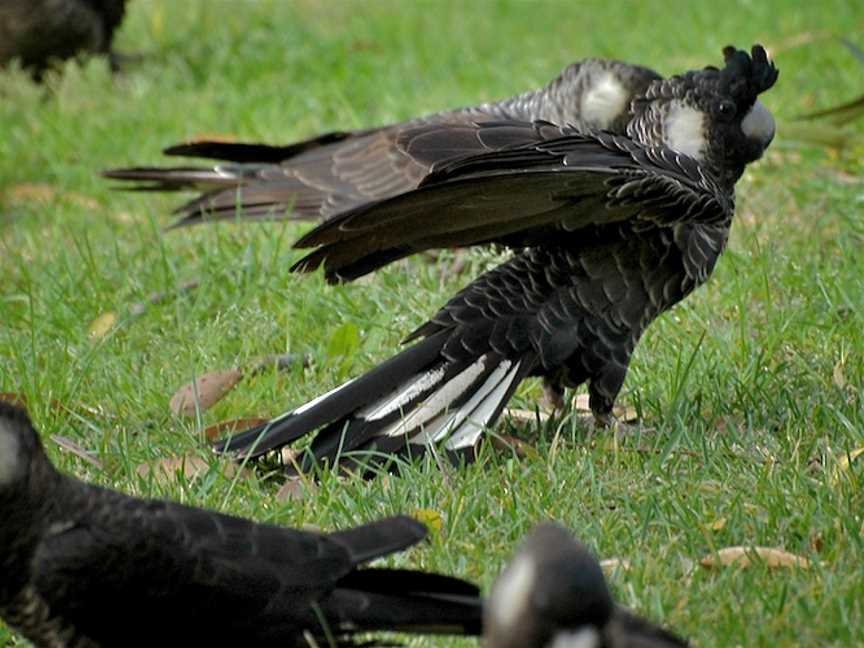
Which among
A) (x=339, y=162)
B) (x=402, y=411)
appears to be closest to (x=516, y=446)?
(x=402, y=411)

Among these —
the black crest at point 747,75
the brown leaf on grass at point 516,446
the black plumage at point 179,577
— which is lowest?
the brown leaf on grass at point 516,446

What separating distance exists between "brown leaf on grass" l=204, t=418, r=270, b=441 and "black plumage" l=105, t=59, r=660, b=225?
6.81 ft

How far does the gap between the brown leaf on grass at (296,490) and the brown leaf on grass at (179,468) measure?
153 millimetres

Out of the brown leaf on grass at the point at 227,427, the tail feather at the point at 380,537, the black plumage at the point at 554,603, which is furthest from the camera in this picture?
the brown leaf on grass at the point at 227,427

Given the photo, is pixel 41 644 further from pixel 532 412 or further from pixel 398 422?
pixel 532 412

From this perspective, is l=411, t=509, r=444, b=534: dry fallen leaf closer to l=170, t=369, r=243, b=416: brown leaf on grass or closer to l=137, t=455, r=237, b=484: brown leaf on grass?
l=137, t=455, r=237, b=484: brown leaf on grass

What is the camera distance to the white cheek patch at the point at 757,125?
15.1 feet

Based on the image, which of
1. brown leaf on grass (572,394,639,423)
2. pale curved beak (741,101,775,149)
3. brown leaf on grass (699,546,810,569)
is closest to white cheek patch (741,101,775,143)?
pale curved beak (741,101,775,149)

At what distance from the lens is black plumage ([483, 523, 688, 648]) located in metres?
2.28

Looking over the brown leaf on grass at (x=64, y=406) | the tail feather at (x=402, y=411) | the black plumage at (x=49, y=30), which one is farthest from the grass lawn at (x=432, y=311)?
the black plumage at (x=49, y=30)

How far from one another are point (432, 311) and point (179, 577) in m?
2.71

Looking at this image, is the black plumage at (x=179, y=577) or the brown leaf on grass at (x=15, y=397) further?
the brown leaf on grass at (x=15, y=397)

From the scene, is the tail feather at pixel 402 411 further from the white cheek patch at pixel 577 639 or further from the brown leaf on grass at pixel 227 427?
the white cheek patch at pixel 577 639

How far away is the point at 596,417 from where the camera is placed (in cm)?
448
